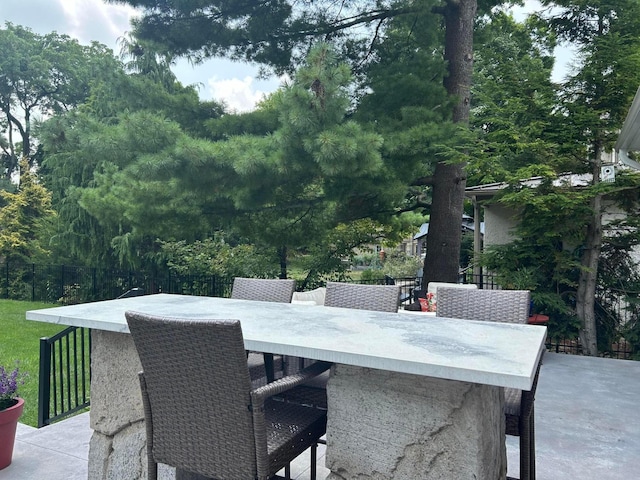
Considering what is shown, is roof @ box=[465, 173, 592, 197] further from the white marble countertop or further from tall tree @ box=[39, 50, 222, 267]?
the white marble countertop

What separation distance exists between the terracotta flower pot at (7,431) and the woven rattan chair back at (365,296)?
204 centimetres

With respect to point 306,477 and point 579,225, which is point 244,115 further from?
point 306,477

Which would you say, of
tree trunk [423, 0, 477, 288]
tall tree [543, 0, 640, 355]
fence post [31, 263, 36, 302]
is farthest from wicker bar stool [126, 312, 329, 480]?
fence post [31, 263, 36, 302]

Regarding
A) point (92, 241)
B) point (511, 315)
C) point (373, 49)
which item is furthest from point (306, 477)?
point (92, 241)

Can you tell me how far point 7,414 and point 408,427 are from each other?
247 cm

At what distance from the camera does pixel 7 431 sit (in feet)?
9.43

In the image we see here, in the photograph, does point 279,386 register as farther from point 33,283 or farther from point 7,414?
point 33,283

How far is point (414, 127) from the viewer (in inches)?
227

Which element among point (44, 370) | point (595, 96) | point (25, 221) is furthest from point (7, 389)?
point (25, 221)

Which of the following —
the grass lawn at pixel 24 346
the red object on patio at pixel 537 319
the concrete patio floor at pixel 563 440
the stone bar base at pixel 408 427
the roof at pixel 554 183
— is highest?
the roof at pixel 554 183

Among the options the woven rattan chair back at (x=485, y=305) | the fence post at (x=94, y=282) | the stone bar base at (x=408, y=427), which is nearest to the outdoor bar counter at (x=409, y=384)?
the stone bar base at (x=408, y=427)

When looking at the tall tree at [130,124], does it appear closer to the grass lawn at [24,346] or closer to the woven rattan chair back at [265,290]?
the grass lawn at [24,346]

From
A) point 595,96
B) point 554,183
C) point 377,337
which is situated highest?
point 595,96

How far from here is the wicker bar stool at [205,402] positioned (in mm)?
1638
